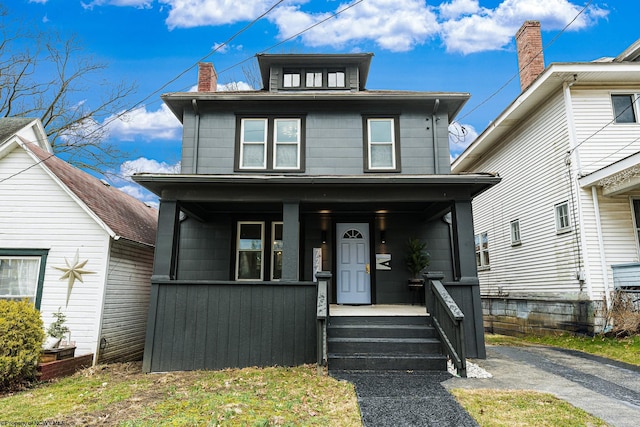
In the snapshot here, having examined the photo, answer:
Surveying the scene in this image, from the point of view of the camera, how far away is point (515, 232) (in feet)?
45.1

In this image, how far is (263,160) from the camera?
9.84 meters

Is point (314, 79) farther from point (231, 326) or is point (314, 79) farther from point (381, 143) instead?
point (231, 326)

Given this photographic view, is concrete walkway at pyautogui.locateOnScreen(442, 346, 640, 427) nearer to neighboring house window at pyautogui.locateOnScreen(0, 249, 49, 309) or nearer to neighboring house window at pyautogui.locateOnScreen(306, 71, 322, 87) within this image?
neighboring house window at pyautogui.locateOnScreen(306, 71, 322, 87)

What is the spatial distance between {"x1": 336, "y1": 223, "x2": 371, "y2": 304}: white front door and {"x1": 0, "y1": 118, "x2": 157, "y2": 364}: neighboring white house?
5.19 m

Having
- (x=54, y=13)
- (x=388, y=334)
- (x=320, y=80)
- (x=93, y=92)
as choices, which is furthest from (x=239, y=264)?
(x=54, y=13)

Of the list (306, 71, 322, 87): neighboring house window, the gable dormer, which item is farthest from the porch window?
(306, 71, 322, 87): neighboring house window

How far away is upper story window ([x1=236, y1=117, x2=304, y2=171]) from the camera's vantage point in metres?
9.80

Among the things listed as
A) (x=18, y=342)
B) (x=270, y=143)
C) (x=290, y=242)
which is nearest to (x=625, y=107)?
(x=270, y=143)

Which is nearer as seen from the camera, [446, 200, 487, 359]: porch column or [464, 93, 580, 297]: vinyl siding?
[446, 200, 487, 359]: porch column

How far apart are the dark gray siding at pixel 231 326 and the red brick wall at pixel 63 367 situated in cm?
155

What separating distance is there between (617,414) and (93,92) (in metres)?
23.7

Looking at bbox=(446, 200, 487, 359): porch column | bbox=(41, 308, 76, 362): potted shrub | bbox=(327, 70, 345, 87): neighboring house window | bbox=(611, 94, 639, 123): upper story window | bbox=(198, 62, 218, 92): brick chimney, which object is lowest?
bbox=(41, 308, 76, 362): potted shrub

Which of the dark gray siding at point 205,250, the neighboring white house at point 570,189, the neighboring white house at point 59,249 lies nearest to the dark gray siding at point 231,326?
the neighboring white house at point 59,249

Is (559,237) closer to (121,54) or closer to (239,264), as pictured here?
(239,264)
